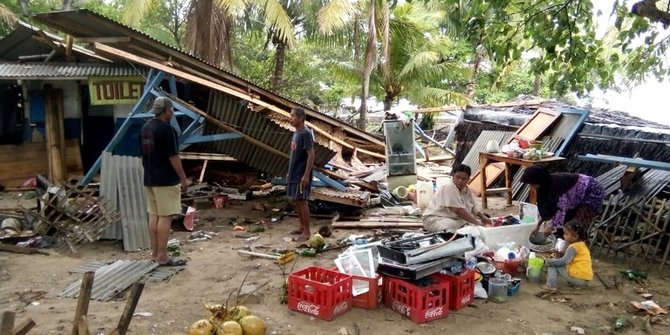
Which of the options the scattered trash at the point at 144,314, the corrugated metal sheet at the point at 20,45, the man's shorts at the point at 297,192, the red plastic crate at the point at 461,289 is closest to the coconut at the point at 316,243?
the man's shorts at the point at 297,192

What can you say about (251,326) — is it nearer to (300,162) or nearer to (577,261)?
(300,162)

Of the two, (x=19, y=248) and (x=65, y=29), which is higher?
(x=65, y=29)

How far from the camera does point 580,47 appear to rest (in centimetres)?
530

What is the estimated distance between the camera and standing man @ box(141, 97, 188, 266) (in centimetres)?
544

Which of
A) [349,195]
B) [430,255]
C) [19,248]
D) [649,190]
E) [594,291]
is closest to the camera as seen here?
[430,255]

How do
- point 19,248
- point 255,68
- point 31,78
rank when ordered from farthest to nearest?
point 255,68 < point 31,78 < point 19,248

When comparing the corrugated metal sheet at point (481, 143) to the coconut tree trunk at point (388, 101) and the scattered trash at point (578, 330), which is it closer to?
the scattered trash at point (578, 330)

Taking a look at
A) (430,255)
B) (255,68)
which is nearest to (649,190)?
(430,255)

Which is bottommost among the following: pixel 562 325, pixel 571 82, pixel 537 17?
pixel 562 325

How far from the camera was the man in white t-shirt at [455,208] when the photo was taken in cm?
578

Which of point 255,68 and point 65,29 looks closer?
point 65,29

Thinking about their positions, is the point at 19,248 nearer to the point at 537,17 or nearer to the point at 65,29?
the point at 65,29

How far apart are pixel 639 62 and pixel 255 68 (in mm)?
17699

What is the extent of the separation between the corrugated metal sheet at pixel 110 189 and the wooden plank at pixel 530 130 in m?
6.55
